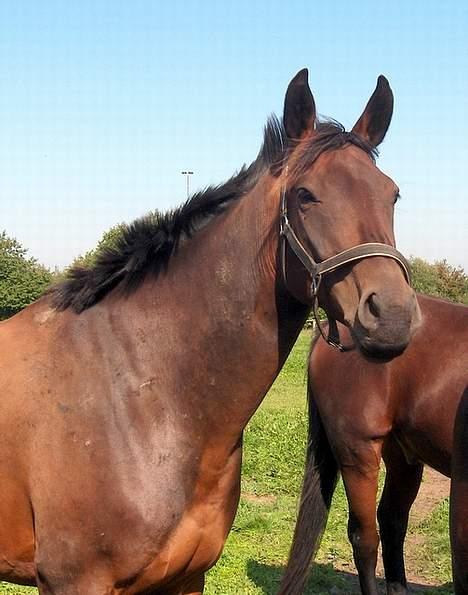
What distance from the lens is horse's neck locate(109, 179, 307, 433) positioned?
97.6 inches

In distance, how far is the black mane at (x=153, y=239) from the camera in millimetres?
2637

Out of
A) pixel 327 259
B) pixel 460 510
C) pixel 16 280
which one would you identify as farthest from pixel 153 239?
pixel 16 280

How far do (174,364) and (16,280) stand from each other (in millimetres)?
35654

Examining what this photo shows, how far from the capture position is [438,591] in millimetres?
5125

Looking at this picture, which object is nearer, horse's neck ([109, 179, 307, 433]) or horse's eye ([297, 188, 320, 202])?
horse's eye ([297, 188, 320, 202])

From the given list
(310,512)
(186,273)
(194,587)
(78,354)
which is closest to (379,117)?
(186,273)

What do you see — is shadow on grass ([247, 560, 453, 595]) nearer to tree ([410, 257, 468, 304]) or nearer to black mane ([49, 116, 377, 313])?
black mane ([49, 116, 377, 313])

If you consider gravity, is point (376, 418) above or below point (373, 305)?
below

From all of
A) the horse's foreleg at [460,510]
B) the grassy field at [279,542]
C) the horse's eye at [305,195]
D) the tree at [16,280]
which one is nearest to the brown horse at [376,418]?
Answer: the grassy field at [279,542]

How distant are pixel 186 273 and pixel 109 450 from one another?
2.38 ft

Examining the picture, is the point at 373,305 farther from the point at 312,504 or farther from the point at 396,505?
the point at 396,505

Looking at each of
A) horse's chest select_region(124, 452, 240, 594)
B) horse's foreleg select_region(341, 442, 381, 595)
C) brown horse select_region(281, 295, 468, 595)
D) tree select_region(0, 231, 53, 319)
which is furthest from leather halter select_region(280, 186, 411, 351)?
tree select_region(0, 231, 53, 319)

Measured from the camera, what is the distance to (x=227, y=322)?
2.51 metres

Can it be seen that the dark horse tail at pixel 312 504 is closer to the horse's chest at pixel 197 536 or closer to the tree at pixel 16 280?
the horse's chest at pixel 197 536
